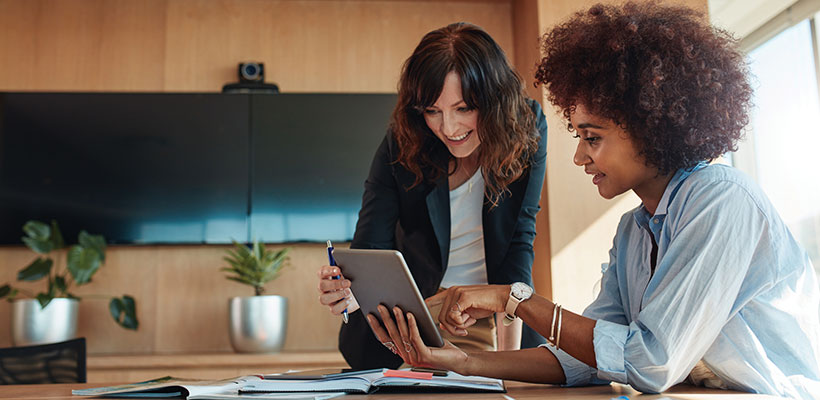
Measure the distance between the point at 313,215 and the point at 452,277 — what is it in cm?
191

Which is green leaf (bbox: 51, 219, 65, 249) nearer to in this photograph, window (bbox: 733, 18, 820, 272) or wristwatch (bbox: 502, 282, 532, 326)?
wristwatch (bbox: 502, 282, 532, 326)

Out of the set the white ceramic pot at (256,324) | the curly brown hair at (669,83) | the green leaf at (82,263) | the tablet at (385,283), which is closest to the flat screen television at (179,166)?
the green leaf at (82,263)

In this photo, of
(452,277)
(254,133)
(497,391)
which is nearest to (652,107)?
(497,391)

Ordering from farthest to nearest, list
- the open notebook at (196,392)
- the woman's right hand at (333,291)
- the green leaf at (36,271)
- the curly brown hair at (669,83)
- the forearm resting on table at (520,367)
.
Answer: the green leaf at (36,271) → the woman's right hand at (333,291) → the forearm resting on table at (520,367) → the curly brown hair at (669,83) → the open notebook at (196,392)

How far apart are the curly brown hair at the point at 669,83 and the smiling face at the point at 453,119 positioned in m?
0.47

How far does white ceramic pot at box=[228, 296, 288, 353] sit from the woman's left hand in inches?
77.1

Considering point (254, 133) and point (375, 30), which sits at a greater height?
point (375, 30)

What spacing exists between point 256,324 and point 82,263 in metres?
0.85

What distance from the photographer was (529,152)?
67.3 inches

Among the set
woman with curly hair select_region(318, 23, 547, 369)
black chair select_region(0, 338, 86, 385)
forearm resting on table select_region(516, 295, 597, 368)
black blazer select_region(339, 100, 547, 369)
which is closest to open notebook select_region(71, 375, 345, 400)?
forearm resting on table select_region(516, 295, 597, 368)

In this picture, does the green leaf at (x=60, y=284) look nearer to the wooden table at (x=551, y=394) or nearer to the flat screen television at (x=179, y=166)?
the flat screen television at (x=179, y=166)

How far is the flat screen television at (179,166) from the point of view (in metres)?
3.46

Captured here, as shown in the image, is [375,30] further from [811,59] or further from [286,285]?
[811,59]

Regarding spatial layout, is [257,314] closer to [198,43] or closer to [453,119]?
[198,43]
